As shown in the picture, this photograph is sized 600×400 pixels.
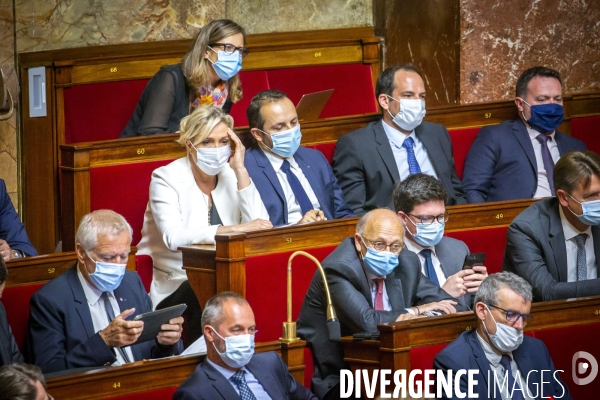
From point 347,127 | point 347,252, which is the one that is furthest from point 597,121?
point 347,252

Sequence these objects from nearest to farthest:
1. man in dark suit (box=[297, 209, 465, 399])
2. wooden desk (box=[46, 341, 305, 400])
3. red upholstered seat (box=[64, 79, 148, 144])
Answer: wooden desk (box=[46, 341, 305, 400]) < man in dark suit (box=[297, 209, 465, 399]) < red upholstered seat (box=[64, 79, 148, 144])

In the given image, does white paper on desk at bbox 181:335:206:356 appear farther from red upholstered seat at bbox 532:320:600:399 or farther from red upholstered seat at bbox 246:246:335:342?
red upholstered seat at bbox 532:320:600:399

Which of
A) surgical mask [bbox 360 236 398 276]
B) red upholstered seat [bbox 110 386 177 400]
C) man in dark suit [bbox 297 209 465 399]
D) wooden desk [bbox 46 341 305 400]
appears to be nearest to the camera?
wooden desk [bbox 46 341 305 400]

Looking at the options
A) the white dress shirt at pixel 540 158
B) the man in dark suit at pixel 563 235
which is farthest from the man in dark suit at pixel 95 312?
the white dress shirt at pixel 540 158

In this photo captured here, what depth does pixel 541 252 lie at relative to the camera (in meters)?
3.78

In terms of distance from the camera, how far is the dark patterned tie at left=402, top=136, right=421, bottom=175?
4.36m

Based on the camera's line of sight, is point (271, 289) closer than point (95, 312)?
No

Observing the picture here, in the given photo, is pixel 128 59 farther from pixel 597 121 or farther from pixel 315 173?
pixel 597 121

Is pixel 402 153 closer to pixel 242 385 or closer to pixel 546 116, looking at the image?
pixel 546 116

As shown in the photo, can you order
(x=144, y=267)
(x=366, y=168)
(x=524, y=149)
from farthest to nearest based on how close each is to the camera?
(x=524, y=149) → (x=366, y=168) → (x=144, y=267)

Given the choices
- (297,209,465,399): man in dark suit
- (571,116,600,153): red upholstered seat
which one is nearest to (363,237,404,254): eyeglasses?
(297,209,465,399): man in dark suit

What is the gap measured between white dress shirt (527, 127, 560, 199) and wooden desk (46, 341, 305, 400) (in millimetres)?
1966

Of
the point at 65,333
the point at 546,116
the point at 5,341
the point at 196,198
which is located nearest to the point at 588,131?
the point at 546,116

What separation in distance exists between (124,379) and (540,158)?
2.28m
